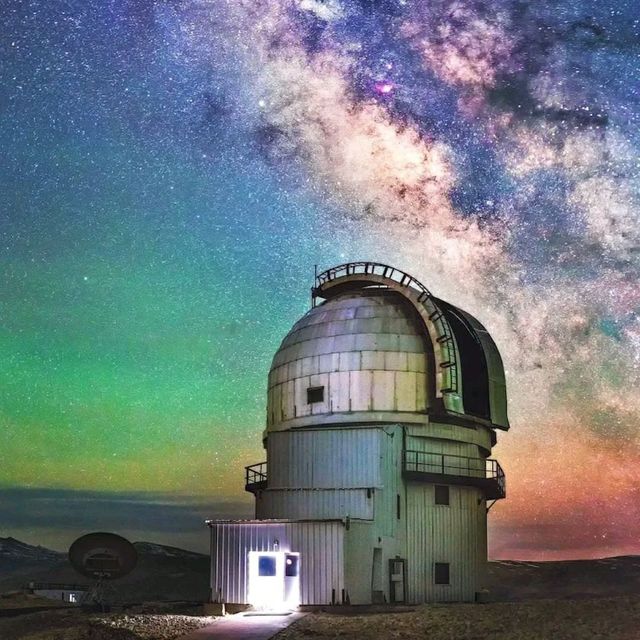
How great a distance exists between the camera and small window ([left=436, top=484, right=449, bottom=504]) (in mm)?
32625

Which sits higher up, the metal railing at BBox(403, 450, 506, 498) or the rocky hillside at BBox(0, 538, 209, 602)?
the metal railing at BBox(403, 450, 506, 498)

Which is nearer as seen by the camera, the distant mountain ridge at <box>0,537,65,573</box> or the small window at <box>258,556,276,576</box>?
the small window at <box>258,556,276,576</box>

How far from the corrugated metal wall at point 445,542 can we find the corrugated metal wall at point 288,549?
3625 mm

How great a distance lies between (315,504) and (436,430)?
4792 mm

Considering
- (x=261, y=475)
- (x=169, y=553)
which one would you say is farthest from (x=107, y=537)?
(x=169, y=553)

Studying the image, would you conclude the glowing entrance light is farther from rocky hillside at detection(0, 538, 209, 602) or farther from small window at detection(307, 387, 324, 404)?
rocky hillside at detection(0, 538, 209, 602)

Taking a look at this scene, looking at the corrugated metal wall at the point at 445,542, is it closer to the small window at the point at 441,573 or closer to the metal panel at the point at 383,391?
the small window at the point at 441,573

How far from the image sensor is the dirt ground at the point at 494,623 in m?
21.7

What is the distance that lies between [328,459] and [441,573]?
5.34m

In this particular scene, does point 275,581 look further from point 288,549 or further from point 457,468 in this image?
point 457,468

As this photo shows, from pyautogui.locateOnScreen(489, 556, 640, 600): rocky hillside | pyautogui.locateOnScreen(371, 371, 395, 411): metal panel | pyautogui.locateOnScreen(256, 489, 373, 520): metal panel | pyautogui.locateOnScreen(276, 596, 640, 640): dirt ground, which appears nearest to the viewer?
pyautogui.locateOnScreen(276, 596, 640, 640): dirt ground

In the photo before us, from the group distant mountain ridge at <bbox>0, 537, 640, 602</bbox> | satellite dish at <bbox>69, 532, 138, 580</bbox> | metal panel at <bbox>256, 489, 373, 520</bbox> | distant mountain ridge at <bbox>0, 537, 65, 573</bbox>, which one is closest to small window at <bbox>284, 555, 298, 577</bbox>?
metal panel at <bbox>256, 489, 373, 520</bbox>

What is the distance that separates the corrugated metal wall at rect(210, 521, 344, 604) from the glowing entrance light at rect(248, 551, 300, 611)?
0.59 ft

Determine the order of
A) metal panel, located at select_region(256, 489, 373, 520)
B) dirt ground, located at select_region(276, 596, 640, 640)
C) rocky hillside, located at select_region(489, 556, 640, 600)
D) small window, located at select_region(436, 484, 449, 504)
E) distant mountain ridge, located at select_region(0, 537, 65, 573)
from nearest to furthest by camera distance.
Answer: dirt ground, located at select_region(276, 596, 640, 640) → metal panel, located at select_region(256, 489, 373, 520) → small window, located at select_region(436, 484, 449, 504) → rocky hillside, located at select_region(489, 556, 640, 600) → distant mountain ridge, located at select_region(0, 537, 65, 573)
